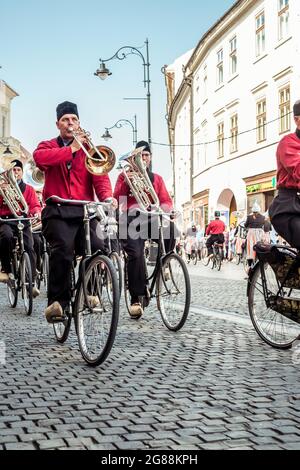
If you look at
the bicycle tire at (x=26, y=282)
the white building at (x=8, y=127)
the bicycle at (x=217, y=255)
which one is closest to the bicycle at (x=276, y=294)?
the bicycle tire at (x=26, y=282)

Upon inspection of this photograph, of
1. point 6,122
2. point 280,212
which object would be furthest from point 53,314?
point 6,122

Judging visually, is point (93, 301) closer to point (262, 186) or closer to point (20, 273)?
point (20, 273)

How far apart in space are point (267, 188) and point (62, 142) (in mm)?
22367

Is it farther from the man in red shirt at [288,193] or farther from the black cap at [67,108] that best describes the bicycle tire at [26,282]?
the man in red shirt at [288,193]

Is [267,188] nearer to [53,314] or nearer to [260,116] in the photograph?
[260,116]

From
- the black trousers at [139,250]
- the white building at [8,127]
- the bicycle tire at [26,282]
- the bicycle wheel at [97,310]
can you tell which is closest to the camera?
the bicycle wheel at [97,310]

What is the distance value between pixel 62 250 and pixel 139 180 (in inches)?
91.0

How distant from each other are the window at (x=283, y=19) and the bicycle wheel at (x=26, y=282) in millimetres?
19934

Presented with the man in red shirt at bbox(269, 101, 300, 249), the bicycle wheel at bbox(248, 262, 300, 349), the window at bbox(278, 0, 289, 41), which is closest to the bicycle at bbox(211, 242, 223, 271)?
the window at bbox(278, 0, 289, 41)

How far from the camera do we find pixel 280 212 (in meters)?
5.36

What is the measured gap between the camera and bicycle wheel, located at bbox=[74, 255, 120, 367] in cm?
504

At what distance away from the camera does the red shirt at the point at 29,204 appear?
963 centimetres

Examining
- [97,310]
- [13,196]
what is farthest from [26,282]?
[97,310]

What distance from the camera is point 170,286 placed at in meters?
7.28
